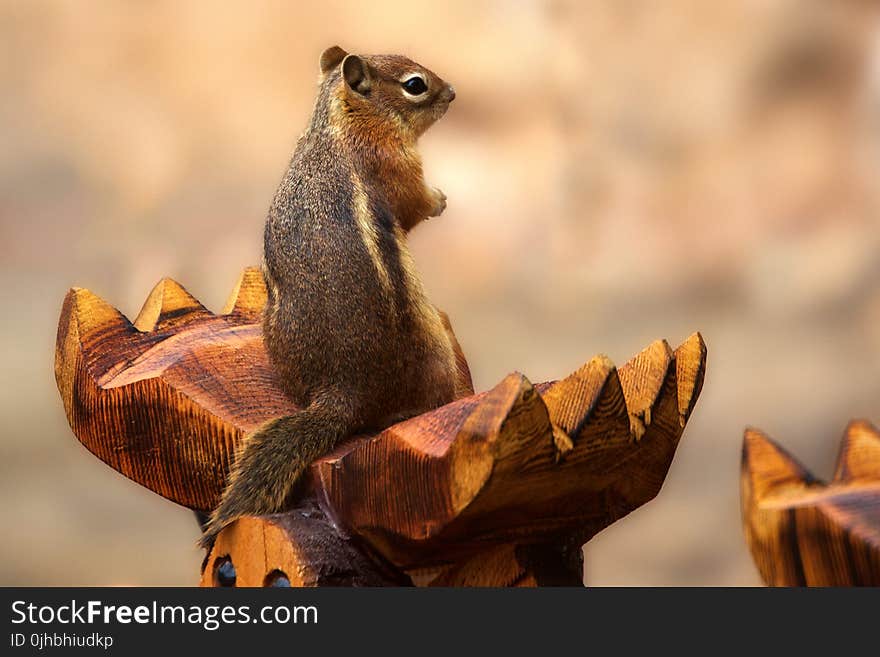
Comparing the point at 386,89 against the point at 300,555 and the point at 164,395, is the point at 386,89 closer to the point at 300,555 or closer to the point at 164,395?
the point at 164,395

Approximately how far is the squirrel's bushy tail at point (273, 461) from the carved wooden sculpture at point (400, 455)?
0.05 ft

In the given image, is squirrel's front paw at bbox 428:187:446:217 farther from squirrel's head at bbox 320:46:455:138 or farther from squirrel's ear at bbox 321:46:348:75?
squirrel's ear at bbox 321:46:348:75

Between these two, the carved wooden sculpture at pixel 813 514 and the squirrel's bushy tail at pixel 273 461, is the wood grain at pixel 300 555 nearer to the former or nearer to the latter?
the squirrel's bushy tail at pixel 273 461

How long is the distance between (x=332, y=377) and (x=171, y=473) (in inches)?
6.5

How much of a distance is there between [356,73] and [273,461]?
16.6 inches

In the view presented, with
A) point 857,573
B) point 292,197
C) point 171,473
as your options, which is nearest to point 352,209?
point 292,197

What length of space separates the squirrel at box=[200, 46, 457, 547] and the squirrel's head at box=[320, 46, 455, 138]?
0.12 feet

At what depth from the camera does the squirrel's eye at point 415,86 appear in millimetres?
1205

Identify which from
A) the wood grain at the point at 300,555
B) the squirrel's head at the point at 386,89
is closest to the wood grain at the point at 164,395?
the wood grain at the point at 300,555

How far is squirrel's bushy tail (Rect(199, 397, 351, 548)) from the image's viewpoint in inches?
37.5

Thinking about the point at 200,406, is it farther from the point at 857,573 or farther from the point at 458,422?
the point at 857,573

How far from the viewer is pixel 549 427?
31.1 inches

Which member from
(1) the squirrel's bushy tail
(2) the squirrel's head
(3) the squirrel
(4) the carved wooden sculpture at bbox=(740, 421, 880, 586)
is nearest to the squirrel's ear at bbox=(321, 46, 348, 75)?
(2) the squirrel's head

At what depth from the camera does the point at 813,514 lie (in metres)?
0.63
